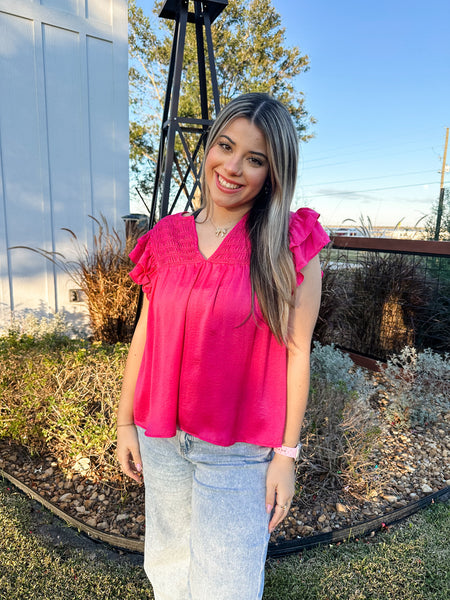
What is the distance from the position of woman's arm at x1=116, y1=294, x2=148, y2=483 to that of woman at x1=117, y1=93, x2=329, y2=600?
162mm

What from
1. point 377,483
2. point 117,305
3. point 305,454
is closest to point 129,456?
point 305,454

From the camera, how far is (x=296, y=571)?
6.12 feet

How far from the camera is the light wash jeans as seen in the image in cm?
108

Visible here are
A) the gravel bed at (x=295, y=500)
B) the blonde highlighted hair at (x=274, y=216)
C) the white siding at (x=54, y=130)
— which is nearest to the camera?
the blonde highlighted hair at (x=274, y=216)

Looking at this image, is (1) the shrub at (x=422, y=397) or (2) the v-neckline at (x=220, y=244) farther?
(1) the shrub at (x=422, y=397)

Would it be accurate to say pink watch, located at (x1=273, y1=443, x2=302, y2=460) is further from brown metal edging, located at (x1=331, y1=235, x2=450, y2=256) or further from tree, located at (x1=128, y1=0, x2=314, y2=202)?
tree, located at (x1=128, y1=0, x2=314, y2=202)

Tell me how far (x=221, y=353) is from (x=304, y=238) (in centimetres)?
39

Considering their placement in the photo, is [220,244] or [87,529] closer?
[220,244]

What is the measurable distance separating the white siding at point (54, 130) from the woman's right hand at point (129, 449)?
3.45 metres

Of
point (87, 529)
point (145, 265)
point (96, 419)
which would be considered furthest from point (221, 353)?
point (96, 419)

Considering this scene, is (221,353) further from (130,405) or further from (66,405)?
(66,405)

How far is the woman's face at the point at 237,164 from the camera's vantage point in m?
1.11

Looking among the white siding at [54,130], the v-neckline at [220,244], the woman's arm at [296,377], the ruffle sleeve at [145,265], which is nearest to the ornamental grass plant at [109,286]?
the white siding at [54,130]

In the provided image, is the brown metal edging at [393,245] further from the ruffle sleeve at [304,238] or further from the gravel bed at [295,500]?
the ruffle sleeve at [304,238]
